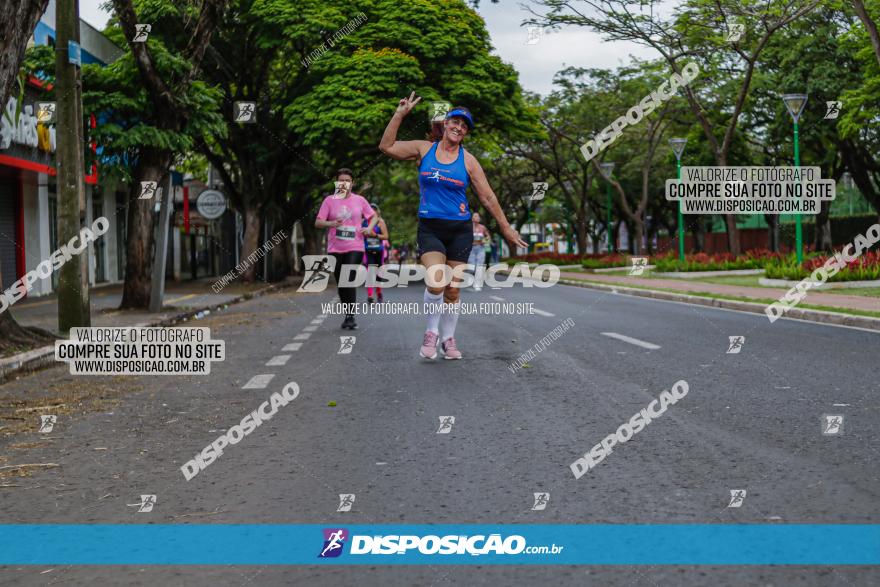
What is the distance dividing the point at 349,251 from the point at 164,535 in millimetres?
8883

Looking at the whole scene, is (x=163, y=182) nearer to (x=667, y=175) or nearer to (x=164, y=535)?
(x=164, y=535)

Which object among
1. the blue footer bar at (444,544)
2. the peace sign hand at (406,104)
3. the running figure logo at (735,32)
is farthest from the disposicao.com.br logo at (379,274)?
the running figure logo at (735,32)

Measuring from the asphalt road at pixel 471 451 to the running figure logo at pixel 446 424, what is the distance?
0.17 ft

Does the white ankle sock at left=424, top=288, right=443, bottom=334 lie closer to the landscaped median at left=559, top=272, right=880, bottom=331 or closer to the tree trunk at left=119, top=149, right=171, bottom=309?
the landscaped median at left=559, top=272, right=880, bottom=331

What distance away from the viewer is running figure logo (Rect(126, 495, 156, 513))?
428 cm

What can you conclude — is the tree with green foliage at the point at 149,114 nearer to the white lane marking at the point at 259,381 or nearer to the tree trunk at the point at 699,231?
the white lane marking at the point at 259,381

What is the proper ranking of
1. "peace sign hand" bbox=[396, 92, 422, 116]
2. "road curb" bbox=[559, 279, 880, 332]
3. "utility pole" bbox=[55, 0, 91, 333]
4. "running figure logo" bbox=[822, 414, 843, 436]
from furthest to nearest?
1. "road curb" bbox=[559, 279, 880, 332]
2. "utility pole" bbox=[55, 0, 91, 333]
3. "peace sign hand" bbox=[396, 92, 422, 116]
4. "running figure logo" bbox=[822, 414, 843, 436]

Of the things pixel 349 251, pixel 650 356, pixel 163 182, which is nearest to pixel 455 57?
pixel 163 182

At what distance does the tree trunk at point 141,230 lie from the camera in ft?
54.7

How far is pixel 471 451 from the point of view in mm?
5266

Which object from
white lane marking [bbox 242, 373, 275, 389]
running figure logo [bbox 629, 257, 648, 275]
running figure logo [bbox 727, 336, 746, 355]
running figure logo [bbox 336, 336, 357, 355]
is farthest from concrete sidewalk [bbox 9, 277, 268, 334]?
running figure logo [bbox 629, 257, 648, 275]

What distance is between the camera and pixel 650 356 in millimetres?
9430

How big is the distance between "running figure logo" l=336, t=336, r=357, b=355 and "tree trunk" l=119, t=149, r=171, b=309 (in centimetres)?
642

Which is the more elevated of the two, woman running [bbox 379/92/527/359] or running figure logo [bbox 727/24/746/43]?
running figure logo [bbox 727/24/746/43]
